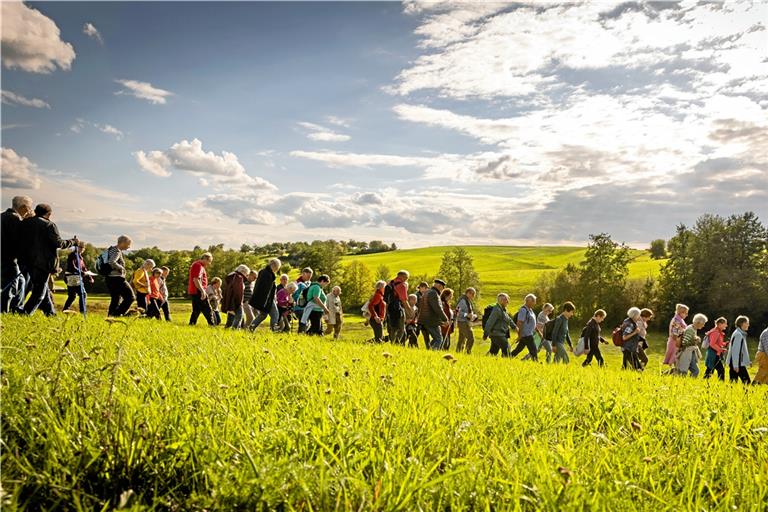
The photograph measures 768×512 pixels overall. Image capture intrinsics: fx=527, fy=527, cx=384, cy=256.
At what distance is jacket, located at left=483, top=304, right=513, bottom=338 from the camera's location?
16.2 m

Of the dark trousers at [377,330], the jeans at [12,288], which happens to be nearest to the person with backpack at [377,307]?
the dark trousers at [377,330]

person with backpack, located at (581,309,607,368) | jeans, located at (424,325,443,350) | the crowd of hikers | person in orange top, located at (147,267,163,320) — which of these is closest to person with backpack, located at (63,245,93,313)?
the crowd of hikers

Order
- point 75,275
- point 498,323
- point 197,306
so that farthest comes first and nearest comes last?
point 498,323
point 197,306
point 75,275

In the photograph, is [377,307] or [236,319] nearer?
[236,319]

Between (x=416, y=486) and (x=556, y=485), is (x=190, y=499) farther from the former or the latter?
(x=556, y=485)

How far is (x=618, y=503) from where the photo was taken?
2445 mm

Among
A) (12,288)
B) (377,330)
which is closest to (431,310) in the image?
(377,330)

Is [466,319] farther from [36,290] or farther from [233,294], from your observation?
[36,290]

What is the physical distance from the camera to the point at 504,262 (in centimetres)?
13088

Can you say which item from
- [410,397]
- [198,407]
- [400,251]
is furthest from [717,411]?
[400,251]

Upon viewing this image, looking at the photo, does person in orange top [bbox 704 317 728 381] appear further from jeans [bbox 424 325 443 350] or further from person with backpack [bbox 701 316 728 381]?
jeans [bbox 424 325 443 350]

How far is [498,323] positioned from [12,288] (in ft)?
41.5

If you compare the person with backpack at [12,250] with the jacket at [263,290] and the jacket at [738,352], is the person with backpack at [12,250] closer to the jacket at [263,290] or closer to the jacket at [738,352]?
the jacket at [263,290]

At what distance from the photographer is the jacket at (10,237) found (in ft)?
34.5
